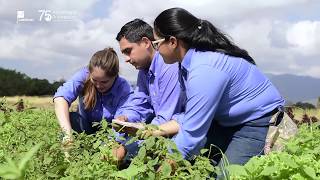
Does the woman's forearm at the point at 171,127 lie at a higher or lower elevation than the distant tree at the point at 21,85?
higher

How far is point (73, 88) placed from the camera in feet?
16.4

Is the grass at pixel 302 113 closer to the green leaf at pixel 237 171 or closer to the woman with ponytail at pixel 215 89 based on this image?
the woman with ponytail at pixel 215 89

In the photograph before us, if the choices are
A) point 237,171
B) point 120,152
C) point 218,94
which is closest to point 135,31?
point 120,152

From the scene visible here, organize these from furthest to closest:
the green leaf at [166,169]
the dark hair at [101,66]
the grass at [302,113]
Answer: the grass at [302,113], the dark hair at [101,66], the green leaf at [166,169]

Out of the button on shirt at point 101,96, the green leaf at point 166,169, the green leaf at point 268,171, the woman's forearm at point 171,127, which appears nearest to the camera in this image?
the green leaf at point 268,171

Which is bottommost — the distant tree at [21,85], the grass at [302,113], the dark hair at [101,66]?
the distant tree at [21,85]

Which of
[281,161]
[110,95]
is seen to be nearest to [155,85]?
[110,95]

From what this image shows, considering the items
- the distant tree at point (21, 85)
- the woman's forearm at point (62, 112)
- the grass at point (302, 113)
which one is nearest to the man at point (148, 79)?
the woman's forearm at point (62, 112)

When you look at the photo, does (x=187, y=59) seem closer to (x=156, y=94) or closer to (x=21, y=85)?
(x=156, y=94)

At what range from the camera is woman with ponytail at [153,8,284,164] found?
3.18 meters

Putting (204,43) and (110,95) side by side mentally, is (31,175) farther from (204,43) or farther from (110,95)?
(110,95)

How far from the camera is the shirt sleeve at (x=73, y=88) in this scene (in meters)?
4.97

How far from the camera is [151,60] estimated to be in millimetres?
4430

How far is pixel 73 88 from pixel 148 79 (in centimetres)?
83
